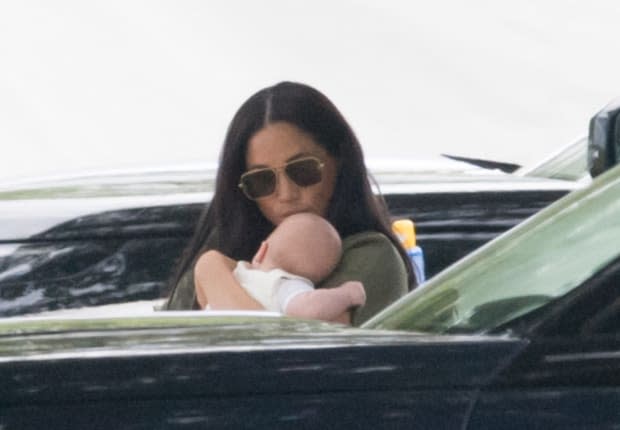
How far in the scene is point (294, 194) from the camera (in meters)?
4.10

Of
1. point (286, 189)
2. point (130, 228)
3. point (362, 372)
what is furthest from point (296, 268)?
point (362, 372)

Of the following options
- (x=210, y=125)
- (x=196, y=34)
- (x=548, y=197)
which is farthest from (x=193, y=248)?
(x=196, y=34)

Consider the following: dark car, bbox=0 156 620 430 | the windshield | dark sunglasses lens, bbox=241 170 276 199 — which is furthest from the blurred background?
dark car, bbox=0 156 620 430

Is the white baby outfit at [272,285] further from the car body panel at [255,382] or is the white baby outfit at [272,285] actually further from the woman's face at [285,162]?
the car body panel at [255,382]

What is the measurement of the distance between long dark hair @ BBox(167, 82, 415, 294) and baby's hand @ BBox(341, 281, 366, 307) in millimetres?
337

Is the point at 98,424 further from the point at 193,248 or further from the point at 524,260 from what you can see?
the point at 193,248

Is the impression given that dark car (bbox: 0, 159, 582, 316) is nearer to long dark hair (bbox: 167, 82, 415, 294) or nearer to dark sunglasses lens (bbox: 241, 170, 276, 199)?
long dark hair (bbox: 167, 82, 415, 294)

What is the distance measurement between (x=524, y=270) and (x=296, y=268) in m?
1.47

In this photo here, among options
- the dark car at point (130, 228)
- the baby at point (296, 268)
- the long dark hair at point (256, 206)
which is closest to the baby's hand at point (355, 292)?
the baby at point (296, 268)

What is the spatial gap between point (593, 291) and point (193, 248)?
88.6 inches

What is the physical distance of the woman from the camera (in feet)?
13.2

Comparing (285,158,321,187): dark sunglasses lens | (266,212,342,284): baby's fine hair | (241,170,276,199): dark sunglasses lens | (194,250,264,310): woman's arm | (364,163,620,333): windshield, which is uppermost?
(364,163,620,333): windshield

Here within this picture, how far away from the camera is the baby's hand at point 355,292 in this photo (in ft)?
12.4

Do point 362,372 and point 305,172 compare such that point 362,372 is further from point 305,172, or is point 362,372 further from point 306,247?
point 305,172
